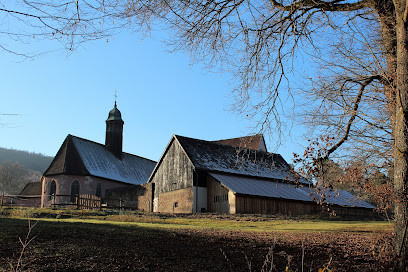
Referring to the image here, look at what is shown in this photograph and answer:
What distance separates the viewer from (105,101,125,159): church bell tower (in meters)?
58.0

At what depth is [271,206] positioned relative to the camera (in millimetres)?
32688

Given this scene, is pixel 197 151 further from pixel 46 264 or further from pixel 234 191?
pixel 46 264

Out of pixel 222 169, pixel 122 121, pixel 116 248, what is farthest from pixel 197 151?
pixel 116 248

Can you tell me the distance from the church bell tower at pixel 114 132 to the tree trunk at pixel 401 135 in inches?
2064

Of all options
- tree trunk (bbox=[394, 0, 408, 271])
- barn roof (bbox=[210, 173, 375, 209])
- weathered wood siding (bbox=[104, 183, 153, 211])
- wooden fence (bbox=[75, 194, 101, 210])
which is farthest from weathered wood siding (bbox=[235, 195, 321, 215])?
tree trunk (bbox=[394, 0, 408, 271])

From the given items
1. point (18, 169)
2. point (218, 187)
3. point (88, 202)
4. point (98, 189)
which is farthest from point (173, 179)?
point (18, 169)

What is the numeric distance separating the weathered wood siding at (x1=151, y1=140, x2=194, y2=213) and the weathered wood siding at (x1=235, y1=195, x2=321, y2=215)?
527 centimetres

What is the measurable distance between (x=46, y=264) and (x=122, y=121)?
5338 centimetres

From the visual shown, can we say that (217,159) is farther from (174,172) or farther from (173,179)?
(173,179)

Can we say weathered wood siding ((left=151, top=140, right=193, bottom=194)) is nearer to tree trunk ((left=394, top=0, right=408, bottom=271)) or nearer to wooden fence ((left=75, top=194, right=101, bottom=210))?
wooden fence ((left=75, top=194, right=101, bottom=210))

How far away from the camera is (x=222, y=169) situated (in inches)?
1437

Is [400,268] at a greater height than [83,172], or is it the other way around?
[83,172]

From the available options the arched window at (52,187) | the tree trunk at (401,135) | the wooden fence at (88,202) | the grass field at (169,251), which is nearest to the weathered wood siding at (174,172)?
the wooden fence at (88,202)

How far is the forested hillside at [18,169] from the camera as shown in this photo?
101m
